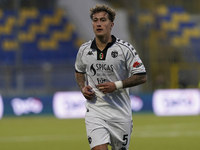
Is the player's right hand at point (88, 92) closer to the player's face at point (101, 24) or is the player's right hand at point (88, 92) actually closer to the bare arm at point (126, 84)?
the bare arm at point (126, 84)

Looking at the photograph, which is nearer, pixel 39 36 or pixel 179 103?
pixel 179 103

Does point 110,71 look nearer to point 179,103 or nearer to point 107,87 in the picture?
point 107,87

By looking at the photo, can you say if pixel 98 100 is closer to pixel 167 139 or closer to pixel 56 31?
pixel 167 139

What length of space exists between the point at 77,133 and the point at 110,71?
8607 millimetres

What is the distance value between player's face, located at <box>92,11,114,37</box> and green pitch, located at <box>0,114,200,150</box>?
5.40 metres

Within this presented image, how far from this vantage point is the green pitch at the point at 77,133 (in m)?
11.1

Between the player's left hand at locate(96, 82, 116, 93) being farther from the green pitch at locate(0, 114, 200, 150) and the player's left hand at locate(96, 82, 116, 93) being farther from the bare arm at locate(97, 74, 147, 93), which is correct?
the green pitch at locate(0, 114, 200, 150)

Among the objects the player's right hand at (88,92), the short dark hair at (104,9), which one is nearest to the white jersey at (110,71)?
the player's right hand at (88,92)

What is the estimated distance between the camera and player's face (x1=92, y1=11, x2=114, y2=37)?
5535 millimetres

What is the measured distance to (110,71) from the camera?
18.3ft

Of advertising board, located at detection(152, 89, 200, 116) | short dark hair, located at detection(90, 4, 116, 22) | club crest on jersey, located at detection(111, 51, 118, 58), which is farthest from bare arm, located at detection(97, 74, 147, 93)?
advertising board, located at detection(152, 89, 200, 116)

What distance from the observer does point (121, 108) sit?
5.69 metres

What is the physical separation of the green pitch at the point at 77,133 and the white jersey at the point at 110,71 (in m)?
4.95

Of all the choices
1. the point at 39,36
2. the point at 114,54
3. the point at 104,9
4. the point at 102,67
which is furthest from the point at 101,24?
the point at 39,36
